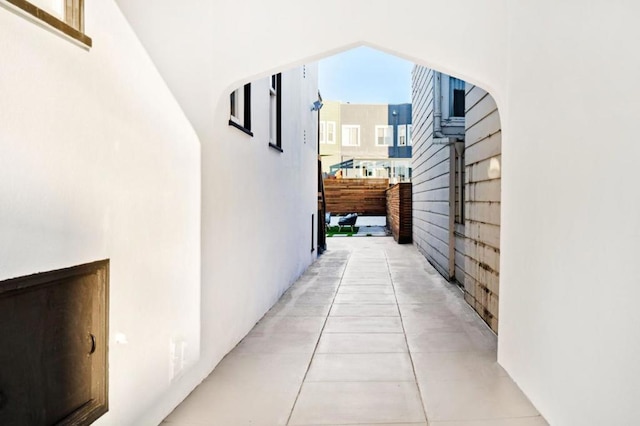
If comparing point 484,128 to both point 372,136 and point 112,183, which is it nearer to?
point 112,183

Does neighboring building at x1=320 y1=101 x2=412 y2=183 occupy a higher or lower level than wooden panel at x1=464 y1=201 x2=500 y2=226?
higher

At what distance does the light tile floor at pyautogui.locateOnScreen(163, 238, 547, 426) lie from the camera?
271 cm

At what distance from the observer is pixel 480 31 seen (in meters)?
3.27

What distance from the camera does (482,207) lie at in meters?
4.98

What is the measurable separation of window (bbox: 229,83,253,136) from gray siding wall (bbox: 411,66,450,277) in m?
4.05

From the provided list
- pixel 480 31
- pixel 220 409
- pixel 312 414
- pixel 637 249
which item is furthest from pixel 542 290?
pixel 220 409

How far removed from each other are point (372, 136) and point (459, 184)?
19453 millimetres

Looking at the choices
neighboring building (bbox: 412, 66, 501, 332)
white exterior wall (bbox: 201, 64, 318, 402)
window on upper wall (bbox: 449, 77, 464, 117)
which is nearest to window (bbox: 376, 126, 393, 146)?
neighboring building (bbox: 412, 66, 501, 332)

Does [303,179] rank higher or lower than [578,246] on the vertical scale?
higher

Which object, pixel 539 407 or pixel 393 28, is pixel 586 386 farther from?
pixel 393 28

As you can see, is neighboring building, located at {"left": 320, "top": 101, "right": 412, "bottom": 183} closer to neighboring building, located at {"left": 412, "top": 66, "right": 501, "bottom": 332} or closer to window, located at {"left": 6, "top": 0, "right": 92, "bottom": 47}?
neighboring building, located at {"left": 412, "top": 66, "right": 501, "bottom": 332}

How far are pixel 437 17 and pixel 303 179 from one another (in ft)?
17.5

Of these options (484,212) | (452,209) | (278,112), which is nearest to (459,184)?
(452,209)

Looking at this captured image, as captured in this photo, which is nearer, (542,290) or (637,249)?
(637,249)
